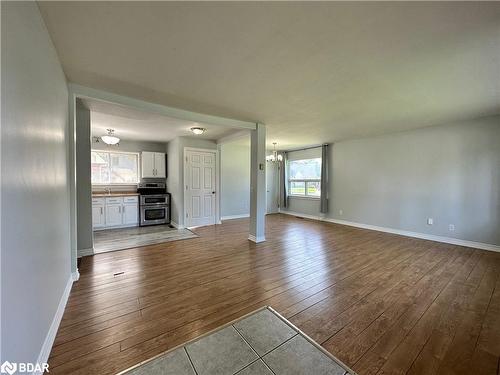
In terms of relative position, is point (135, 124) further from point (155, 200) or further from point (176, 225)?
point (176, 225)

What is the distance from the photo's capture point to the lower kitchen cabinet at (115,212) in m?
5.13

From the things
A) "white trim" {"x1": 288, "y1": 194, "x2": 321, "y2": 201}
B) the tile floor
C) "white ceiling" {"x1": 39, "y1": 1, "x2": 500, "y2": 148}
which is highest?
"white ceiling" {"x1": 39, "y1": 1, "x2": 500, "y2": 148}

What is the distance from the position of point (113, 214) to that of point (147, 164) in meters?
1.58

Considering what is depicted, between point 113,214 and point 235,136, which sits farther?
point 113,214

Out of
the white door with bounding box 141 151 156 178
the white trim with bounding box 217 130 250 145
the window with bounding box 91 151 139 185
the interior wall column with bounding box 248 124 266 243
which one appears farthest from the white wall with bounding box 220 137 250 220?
the window with bounding box 91 151 139 185

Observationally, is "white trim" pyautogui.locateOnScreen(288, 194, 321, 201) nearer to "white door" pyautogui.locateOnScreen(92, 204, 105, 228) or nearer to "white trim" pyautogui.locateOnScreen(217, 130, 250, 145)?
"white trim" pyautogui.locateOnScreen(217, 130, 250, 145)

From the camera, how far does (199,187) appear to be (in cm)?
575

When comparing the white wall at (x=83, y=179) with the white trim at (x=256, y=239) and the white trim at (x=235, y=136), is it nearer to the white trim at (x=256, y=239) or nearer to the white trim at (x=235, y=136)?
the white trim at (x=235, y=136)

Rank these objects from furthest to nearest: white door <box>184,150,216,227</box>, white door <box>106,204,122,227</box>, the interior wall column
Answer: white door <box>184,150,216,227</box> → white door <box>106,204,122,227</box> → the interior wall column

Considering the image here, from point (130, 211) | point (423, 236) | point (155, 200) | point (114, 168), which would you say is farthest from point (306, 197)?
point (114, 168)

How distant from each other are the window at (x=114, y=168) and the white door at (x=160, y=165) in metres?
0.56

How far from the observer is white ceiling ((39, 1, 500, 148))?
145cm

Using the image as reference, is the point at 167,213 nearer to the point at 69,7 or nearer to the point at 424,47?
the point at 69,7

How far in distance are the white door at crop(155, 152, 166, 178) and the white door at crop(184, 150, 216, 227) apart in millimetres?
1153
